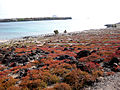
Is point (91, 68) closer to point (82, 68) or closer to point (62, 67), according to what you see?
point (82, 68)

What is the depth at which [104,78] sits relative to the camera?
13.2 m

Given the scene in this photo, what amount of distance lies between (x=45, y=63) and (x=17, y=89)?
7.52 m

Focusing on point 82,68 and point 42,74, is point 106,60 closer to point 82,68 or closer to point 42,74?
point 82,68

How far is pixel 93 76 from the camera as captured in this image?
13078mm

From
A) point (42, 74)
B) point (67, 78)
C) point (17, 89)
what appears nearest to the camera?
point (17, 89)

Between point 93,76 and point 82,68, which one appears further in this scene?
point 82,68

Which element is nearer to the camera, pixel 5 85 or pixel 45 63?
pixel 5 85

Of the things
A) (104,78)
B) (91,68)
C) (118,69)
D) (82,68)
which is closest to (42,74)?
(82,68)

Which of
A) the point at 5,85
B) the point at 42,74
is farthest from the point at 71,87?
the point at 5,85

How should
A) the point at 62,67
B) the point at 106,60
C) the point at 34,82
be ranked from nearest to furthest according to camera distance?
the point at 34,82
the point at 62,67
the point at 106,60

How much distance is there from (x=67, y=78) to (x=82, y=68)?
2.91 metres

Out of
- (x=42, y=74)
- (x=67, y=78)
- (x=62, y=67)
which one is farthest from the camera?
(x=62, y=67)

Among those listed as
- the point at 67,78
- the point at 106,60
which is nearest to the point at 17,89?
the point at 67,78

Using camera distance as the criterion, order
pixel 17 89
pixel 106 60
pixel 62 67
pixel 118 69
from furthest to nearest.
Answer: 1. pixel 106 60
2. pixel 62 67
3. pixel 118 69
4. pixel 17 89
